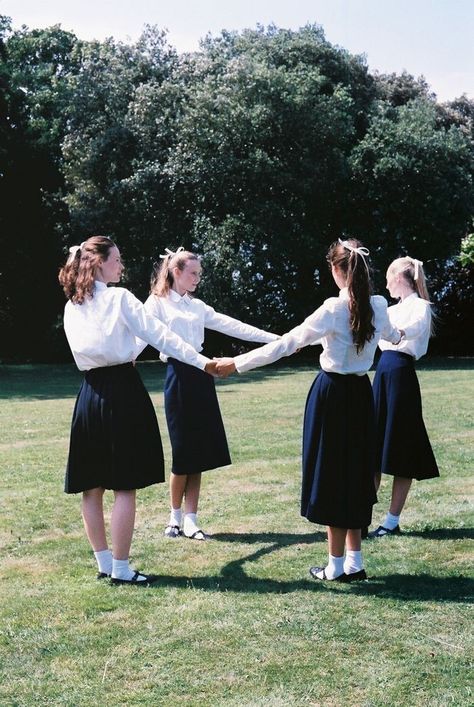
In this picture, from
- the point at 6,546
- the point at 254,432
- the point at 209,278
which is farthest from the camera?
the point at 209,278

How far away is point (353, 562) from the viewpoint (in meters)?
5.45

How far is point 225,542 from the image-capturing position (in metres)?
6.54

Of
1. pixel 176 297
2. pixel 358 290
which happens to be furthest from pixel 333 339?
pixel 176 297

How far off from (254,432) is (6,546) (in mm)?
6421

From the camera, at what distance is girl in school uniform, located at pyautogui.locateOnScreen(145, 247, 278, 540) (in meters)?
6.73

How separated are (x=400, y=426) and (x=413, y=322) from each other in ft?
Answer: 2.92

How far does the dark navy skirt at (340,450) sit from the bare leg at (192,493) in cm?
159

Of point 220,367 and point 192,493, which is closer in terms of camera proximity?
point 220,367

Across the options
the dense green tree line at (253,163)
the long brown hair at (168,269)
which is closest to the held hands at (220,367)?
the long brown hair at (168,269)

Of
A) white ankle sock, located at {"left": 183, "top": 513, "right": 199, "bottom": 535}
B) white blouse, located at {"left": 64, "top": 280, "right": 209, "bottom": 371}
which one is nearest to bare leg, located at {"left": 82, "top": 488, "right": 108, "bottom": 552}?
white blouse, located at {"left": 64, "top": 280, "right": 209, "bottom": 371}

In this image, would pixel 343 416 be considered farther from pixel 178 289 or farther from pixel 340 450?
pixel 178 289

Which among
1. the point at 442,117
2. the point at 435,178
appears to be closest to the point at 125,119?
the point at 435,178

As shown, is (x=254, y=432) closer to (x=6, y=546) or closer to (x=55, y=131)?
(x=6, y=546)

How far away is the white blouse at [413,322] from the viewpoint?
661 cm
